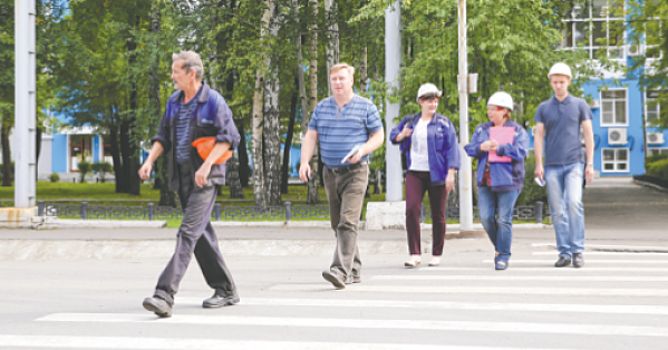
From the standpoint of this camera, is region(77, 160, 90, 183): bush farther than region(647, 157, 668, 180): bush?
Yes

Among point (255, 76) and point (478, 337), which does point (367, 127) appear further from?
point (255, 76)

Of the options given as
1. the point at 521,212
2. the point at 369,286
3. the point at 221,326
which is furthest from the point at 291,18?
the point at 221,326

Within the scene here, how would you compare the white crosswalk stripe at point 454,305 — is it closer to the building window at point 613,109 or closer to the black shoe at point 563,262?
the black shoe at point 563,262

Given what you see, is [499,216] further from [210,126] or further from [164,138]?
[164,138]

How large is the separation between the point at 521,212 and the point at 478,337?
10837 mm

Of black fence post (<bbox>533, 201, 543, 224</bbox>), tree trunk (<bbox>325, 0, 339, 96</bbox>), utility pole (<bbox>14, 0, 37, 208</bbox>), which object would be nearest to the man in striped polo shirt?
black fence post (<bbox>533, 201, 543, 224</bbox>)

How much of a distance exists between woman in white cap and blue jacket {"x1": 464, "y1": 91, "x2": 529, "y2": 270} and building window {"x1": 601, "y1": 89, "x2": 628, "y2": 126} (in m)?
52.4

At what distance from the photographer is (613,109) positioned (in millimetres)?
56875

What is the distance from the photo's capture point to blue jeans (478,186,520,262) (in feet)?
25.8

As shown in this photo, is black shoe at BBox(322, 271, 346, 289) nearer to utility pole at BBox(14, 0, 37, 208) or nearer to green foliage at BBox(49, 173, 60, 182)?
utility pole at BBox(14, 0, 37, 208)

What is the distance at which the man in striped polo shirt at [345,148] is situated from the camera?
6531 mm

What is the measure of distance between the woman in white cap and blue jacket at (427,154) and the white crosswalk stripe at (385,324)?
2956 mm

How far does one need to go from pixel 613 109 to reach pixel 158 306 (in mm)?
57282

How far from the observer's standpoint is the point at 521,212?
14.9m
